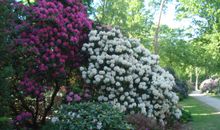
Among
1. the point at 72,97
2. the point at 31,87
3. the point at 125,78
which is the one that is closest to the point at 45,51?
the point at 31,87

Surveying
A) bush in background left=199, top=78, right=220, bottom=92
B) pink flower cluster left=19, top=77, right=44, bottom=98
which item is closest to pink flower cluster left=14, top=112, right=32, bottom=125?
pink flower cluster left=19, top=77, right=44, bottom=98

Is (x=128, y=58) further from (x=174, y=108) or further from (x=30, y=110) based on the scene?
(x=30, y=110)

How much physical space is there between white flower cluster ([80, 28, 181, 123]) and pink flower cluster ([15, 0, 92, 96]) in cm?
45

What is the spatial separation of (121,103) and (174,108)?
1727mm

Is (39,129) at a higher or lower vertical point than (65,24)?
lower

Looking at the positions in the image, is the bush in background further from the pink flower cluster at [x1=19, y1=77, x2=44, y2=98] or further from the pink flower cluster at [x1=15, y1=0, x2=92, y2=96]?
the pink flower cluster at [x1=19, y1=77, x2=44, y2=98]

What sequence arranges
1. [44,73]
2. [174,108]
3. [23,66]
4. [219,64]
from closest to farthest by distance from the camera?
[23,66], [44,73], [174,108], [219,64]

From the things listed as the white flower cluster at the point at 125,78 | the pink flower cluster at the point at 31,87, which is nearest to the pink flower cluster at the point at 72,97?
the white flower cluster at the point at 125,78

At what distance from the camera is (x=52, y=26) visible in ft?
28.6

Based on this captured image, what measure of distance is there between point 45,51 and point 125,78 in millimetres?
2106

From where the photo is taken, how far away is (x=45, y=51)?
836 cm

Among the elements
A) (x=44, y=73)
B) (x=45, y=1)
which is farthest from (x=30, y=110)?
(x=45, y=1)

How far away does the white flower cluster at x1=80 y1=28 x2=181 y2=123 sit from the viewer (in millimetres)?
8750

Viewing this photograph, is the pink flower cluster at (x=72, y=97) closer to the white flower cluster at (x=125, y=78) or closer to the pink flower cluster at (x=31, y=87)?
the white flower cluster at (x=125, y=78)
